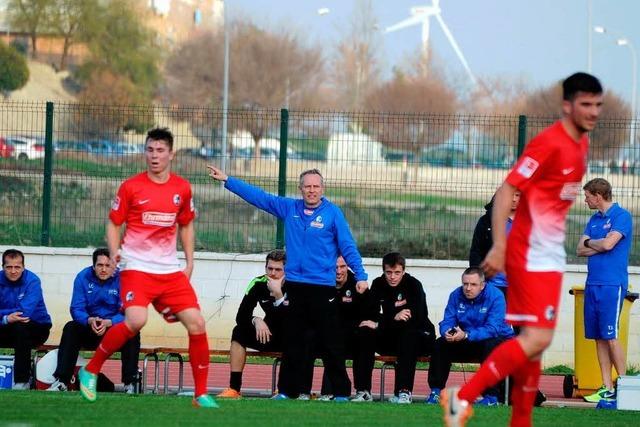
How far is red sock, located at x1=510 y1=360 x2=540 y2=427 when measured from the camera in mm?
7211

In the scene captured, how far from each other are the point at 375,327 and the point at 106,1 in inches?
2470

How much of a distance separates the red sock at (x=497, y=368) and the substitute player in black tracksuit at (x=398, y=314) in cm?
443

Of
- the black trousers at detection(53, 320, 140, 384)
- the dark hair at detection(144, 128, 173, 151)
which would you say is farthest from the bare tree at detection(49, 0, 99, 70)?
the dark hair at detection(144, 128, 173, 151)

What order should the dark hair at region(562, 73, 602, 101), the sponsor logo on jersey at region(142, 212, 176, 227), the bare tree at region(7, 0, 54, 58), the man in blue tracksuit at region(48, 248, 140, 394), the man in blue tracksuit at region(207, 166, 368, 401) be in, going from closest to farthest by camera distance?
the dark hair at region(562, 73, 602, 101), the sponsor logo on jersey at region(142, 212, 176, 227), the man in blue tracksuit at region(207, 166, 368, 401), the man in blue tracksuit at region(48, 248, 140, 394), the bare tree at region(7, 0, 54, 58)

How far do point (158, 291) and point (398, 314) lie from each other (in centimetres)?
357

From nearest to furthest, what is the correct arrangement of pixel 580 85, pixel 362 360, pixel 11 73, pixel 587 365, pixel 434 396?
1. pixel 580 85
2. pixel 434 396
3. pixel 362 360
4. pixel 587 365
5. pixel 11 73

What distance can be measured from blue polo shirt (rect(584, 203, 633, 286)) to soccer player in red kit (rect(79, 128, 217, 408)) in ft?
14.9

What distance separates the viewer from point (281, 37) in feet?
228

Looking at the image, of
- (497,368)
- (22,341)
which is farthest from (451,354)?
(497,368)

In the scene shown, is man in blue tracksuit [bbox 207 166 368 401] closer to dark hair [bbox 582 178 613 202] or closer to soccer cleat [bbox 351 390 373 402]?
soccer cleat [bbox 351 390 373 402]

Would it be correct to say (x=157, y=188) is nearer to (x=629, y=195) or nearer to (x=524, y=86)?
(x=629, y=195)

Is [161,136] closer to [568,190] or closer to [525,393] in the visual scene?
[568,190]

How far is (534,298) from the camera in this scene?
7.10m

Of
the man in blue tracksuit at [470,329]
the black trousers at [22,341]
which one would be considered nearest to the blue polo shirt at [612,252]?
the man in blue tracksuit at [470,329]
